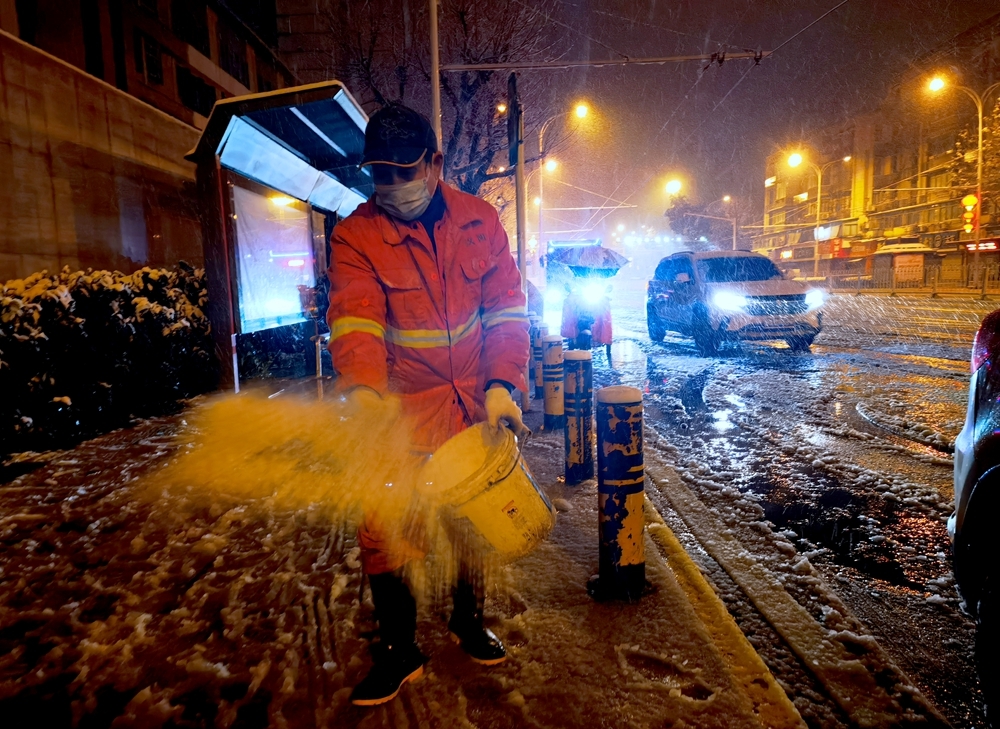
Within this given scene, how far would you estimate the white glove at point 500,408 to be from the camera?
2.21 m

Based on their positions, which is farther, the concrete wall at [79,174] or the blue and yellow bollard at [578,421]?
the concrete wall at [79,174]

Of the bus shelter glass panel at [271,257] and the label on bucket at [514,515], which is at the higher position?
the bus shelter glass panel at [271,257]

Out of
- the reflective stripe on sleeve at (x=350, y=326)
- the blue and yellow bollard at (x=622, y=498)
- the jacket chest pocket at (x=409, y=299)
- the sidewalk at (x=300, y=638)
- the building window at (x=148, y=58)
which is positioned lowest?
the sidewalk at (x=300, y=638)

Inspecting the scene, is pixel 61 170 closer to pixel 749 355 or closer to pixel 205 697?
pixel 205 697

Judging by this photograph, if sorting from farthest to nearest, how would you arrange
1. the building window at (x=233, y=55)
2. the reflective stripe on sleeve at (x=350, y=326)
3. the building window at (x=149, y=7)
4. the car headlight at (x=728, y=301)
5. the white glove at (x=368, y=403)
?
the building window at (x=233, y=55)
the building window at (x=149, y=7)
the car headlight at (x=728, y=301)
the reflective stripe on sleeve at (x=350, y=326)
the white glove at (x=368, y=403)

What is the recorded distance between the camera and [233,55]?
21875 mm

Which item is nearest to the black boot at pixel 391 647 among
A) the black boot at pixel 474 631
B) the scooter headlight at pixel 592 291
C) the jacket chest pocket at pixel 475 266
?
the black boot at pixel 474 631

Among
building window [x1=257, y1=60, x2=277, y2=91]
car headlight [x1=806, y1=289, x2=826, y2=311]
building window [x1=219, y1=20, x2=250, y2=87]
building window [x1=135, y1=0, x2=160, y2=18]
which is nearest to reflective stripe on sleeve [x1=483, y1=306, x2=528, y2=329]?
car headlight [x1=806, y1=289, x2=826, y2=311]

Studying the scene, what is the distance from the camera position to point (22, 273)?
7691 millimetres

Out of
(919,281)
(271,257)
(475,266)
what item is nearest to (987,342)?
(475,266)

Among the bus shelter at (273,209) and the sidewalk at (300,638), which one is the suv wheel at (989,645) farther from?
the bus shelter at (273,209)

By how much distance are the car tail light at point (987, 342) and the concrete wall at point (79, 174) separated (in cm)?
986

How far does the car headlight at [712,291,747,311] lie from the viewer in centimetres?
1112

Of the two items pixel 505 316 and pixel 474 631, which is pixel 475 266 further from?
pixel 474 631
